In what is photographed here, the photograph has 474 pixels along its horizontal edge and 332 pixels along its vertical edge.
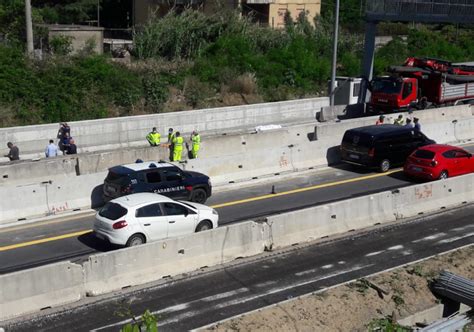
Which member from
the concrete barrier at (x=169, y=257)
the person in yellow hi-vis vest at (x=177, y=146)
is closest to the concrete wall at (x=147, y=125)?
the person in yellow hi-vis vest at (x=177, y=146)

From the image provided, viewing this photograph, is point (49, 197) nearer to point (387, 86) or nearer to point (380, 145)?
point (380, 145)

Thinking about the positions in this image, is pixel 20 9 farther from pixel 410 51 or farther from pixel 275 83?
pixel 410 51

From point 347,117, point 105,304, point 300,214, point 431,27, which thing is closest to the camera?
point 105,304

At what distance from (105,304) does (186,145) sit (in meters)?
12.0

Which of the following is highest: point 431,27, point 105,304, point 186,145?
point 431,27

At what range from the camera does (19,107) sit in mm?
33406

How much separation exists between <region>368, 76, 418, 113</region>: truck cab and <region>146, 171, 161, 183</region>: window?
17804 millimetres

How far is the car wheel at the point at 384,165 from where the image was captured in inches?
1080

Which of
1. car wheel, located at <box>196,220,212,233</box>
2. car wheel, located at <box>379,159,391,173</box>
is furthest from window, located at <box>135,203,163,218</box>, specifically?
car wheel, located at <box>379,159,391,173</box>

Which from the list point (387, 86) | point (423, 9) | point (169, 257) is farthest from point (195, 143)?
point (423, 9)

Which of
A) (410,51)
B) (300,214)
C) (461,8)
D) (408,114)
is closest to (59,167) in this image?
(300,214)

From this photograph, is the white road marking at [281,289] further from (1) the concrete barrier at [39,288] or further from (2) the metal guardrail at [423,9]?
(2) the metal guardrail at [423,9]

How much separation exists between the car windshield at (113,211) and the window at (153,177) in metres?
3.16

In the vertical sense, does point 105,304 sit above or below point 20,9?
below
